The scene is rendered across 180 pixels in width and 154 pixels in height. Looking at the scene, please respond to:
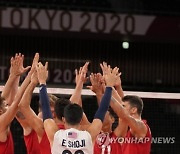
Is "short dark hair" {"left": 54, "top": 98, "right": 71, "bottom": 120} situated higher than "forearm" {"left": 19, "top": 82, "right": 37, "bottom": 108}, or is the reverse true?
"forearm" {"left": 19, "top": 82, "right": 37, "bottom": 108}

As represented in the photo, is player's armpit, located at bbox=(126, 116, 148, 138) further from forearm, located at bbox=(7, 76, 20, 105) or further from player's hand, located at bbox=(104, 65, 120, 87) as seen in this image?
forearm, located at bbox=(7, 76, 20, 105)

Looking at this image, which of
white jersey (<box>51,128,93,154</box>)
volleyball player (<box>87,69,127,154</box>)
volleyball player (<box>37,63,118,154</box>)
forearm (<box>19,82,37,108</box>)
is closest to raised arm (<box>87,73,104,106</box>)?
volleyball player (<box>87,69,127,154</box>)

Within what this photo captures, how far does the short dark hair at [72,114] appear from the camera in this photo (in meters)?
5.47

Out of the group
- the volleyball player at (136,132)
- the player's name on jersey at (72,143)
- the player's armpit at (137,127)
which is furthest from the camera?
the volleyball player at (136,132)

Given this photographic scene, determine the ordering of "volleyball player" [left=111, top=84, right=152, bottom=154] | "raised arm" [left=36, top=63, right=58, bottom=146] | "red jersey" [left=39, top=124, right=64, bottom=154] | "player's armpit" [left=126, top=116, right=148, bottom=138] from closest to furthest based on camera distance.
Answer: "raised arm" [left=36, top=63, right=58, bottom=146]
"red jersey" [left=39, top=124, right=64, bottom=154]
"player's armpit" [left=126, top=116, right=148, bottom=138]
"volleyball player" [left=111, top=84, right=152, bottom=154]

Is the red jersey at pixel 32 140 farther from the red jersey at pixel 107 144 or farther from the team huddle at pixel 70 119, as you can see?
the red jersey at pixel 107 144

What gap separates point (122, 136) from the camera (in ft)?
22.7

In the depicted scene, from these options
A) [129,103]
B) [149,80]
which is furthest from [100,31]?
[129,103]

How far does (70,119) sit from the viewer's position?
5.48 m

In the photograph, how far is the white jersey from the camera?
5441 millimetres

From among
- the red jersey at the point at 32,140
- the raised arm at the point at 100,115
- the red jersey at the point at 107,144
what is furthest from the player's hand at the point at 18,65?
the red jersey at the point at 107,144

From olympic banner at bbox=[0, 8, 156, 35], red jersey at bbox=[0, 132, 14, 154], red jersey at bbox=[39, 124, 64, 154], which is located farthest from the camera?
olympic banner at bbox=[0, 8, 156, 35]

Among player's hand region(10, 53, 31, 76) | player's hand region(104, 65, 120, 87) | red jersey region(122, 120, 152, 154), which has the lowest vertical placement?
red jersey region(122, 120, 152, 154)

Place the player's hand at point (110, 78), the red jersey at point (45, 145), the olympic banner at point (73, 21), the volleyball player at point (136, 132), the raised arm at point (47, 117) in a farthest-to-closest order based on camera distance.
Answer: the olympic banner at point (73, 21) → the volleyball player at point (136, 132) → the red jersey at point (45, 145) → the player's hand at point (110, 78) → the raised arm at point (47, 117)
